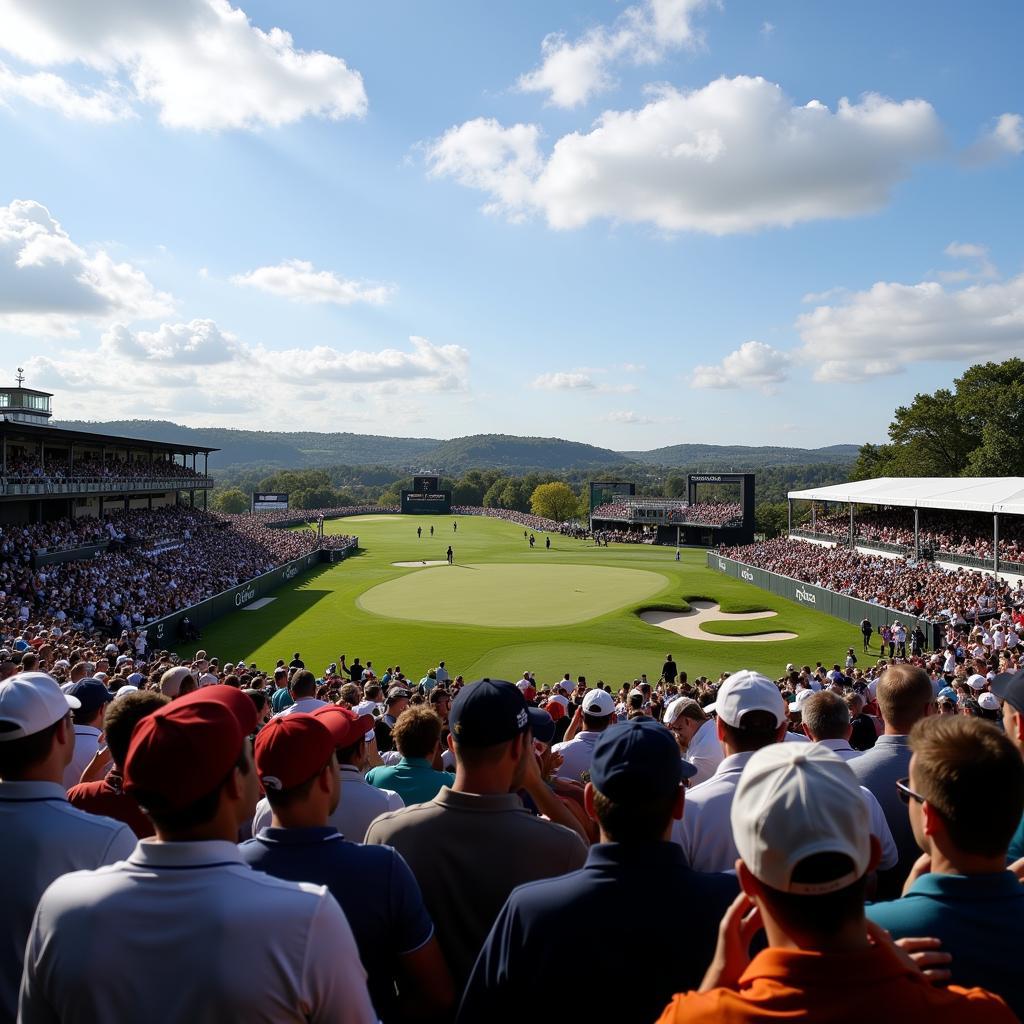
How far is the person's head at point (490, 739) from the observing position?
343cm

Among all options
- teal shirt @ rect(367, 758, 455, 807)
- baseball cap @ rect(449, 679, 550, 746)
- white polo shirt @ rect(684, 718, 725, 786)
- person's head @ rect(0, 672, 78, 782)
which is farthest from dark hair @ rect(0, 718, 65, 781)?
white polo shirt @ rect(684, 718, 725, 786)

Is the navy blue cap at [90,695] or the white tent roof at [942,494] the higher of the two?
the white tent roof at [942,494]

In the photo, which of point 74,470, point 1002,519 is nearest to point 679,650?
point 1002,519

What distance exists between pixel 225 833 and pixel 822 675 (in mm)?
18415

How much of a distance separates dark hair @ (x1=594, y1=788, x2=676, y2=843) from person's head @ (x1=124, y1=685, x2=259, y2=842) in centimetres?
121

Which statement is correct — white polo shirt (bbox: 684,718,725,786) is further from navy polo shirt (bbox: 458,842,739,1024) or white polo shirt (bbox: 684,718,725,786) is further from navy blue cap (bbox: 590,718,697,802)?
navy polo shirt (bbox: 458,842,739,1024)

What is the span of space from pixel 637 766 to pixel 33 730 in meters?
2.81

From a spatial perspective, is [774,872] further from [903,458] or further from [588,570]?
[903,458]

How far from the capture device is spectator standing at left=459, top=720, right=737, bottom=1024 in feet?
8.16

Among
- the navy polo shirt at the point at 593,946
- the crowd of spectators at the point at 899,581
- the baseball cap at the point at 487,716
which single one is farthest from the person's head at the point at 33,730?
the crowd of spectators at the point at 899,581

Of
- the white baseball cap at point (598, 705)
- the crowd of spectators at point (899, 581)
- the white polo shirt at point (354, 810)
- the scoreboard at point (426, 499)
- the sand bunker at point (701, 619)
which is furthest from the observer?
the scoreboard at point (426, 499)

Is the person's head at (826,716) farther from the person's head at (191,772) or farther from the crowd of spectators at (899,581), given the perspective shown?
the crowd of spectators at (899,581)

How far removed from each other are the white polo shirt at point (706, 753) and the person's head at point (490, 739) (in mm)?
3280

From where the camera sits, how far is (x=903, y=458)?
7344 cm
